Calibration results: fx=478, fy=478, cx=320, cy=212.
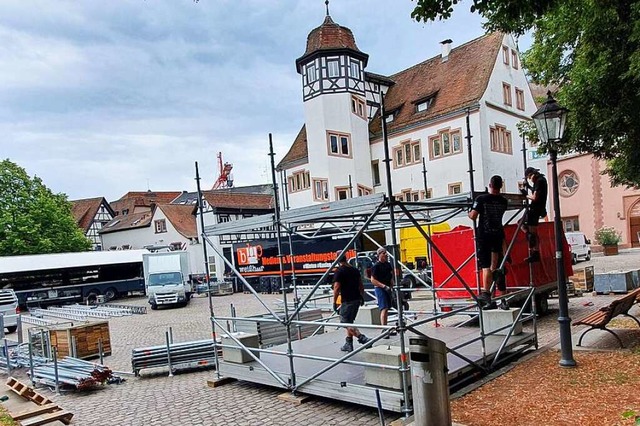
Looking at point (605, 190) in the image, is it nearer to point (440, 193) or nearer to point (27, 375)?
point (440, 193)

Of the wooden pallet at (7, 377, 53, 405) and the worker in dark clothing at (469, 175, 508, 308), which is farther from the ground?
the worker in dark clothing at (469, 175, 508, 308)

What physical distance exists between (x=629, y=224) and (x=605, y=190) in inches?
123

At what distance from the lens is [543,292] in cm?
1289

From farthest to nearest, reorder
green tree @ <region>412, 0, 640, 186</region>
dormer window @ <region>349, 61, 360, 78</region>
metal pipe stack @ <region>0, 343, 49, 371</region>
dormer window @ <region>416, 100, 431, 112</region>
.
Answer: dormer window @ <region>416, 100, 431, 112</region> → dormer window @ <region>349, 61, 360, 78</region> → metal pipe stack @ <region>0, 343, 49, 371</region> → green tree @ <region>412, 0, 640, 186</region>

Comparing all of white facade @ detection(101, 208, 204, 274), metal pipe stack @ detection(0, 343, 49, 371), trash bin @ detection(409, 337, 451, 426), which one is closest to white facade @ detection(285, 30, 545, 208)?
white facade @ detection(101, 208, 204, 274)

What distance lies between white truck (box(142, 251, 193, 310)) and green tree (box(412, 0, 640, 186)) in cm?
1929

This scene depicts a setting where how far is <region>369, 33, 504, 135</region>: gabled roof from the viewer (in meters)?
29.3

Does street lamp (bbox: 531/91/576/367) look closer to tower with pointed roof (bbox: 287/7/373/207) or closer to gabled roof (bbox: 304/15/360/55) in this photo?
tower with pointed roof (bbox: 287/7/373/207)

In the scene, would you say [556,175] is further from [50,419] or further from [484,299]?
[50,419]

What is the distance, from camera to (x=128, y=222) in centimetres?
5169

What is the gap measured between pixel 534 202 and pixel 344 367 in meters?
4.22

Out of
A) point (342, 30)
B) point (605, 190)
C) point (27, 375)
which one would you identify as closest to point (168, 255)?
point (27, 375)

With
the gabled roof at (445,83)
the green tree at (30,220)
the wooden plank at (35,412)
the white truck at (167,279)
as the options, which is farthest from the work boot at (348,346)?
the green tree at (30,220)

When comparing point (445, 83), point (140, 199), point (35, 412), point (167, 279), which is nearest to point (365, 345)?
point (35, 412)
